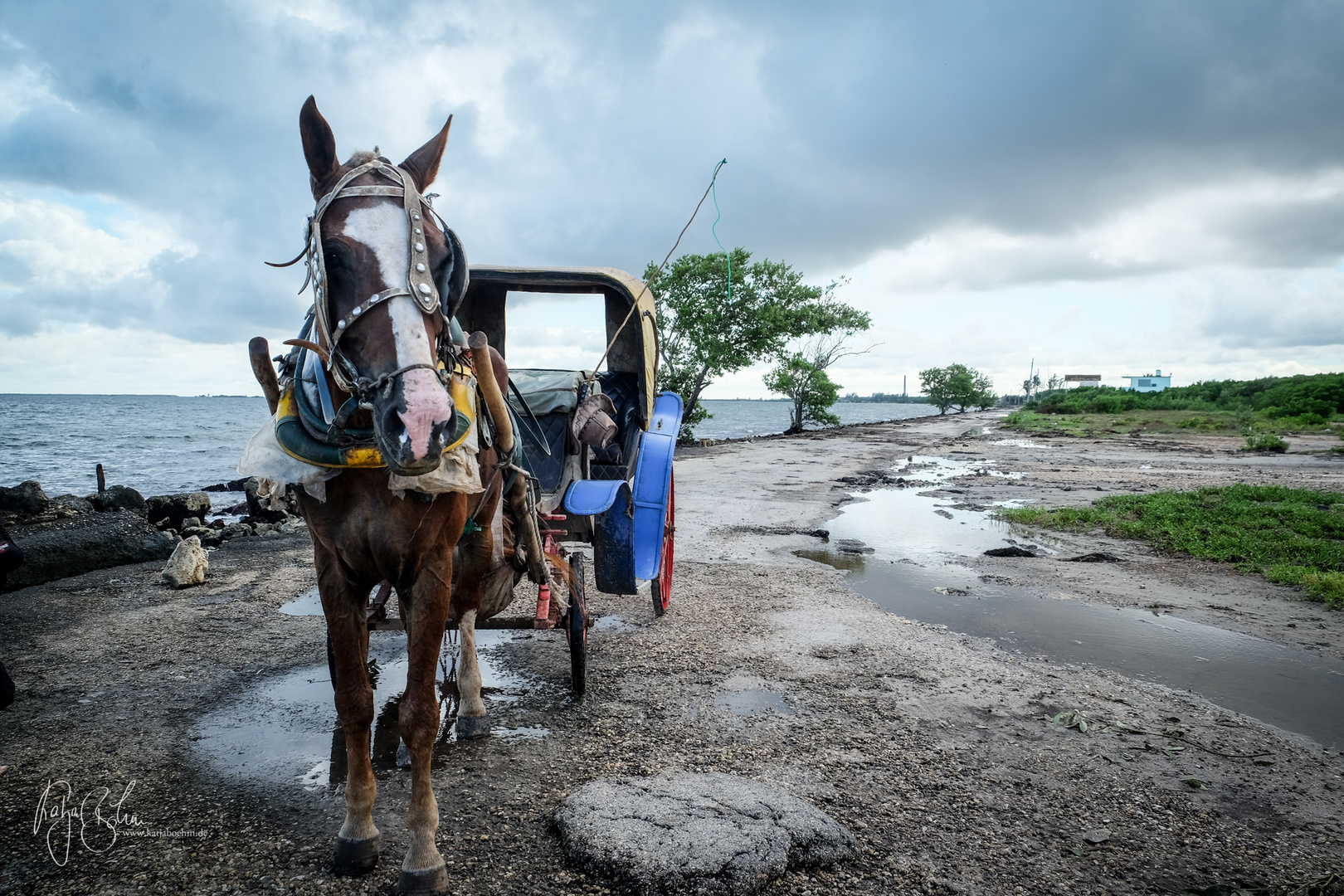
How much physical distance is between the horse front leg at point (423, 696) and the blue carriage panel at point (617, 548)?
2048 mm

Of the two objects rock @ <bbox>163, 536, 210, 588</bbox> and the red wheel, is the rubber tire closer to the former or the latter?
the red wheel

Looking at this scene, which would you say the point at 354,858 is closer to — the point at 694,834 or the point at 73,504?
the point at 694,834

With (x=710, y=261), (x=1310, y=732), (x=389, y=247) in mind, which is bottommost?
(x=1310, y=732)

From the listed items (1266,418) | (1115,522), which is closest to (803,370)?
(1266,418)

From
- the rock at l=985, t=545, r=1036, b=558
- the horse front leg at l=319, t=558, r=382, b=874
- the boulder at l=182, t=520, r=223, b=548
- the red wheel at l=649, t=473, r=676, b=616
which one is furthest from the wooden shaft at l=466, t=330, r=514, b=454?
the boulder at l=182, t=520, r=223, b=548

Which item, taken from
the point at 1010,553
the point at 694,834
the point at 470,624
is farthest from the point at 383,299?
the point at 1010,553

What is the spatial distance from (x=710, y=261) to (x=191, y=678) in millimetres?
20695

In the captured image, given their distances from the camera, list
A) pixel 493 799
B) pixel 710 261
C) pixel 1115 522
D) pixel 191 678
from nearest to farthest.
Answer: pixel 493 799, pixel 191 678, pixel 1115 522, pixel 710 261

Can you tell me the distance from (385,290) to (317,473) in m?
0.79

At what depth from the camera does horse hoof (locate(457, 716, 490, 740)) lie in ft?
13.0

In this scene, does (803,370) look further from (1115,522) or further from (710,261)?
(1115,522)

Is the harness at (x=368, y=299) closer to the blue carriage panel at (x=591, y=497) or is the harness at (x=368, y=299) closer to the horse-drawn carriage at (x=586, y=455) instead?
the horse-drawn carriage at (x=586, y=455)

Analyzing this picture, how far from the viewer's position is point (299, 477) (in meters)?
2.56

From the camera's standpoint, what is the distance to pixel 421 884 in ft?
8.71
